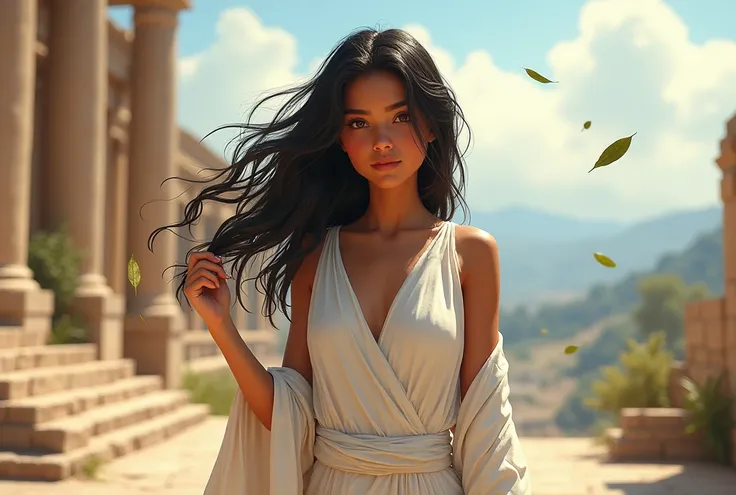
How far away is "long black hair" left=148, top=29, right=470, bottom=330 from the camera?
9.24 ft

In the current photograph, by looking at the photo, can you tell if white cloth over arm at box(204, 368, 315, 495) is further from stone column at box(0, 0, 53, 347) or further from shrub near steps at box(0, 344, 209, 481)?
stone column at box(0, 0, 53, 347)

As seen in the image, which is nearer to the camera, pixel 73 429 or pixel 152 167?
pixel 73 429

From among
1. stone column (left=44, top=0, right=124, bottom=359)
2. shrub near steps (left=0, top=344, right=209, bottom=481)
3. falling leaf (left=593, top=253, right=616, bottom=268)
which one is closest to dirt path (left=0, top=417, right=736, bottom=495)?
shrub near steps (left=0, top=344, right=209, bottom=481)

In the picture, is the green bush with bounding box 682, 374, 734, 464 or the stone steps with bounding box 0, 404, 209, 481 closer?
the stone steps with bounding box 0, 404, 209, 481

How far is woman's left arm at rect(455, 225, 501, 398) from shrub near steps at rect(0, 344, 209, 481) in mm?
6805

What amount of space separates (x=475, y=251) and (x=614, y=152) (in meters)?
0.56

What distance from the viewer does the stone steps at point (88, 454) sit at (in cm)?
862

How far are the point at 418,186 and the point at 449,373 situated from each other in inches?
28.2

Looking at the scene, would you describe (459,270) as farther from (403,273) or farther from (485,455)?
(485,455)

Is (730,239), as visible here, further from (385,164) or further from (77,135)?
(77,135)

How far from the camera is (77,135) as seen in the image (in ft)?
44.4

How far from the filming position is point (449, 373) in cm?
268

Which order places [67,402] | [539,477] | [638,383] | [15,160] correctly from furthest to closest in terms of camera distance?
[638,383], [15,160], [67,402], [539,477]

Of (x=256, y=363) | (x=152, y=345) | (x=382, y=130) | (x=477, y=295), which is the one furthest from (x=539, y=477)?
(x=382, y=130)
